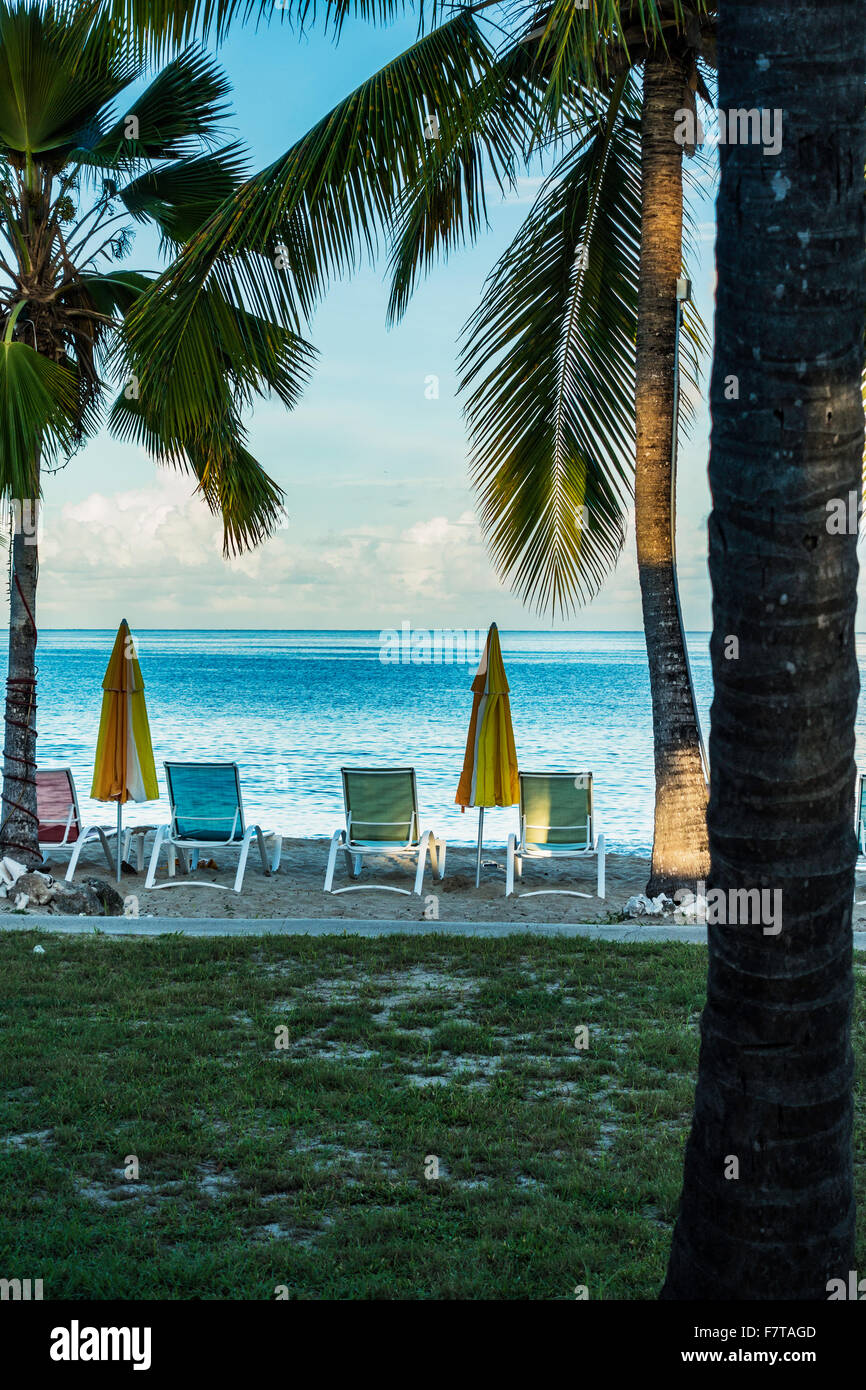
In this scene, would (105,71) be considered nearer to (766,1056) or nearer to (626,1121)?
(626,1121)

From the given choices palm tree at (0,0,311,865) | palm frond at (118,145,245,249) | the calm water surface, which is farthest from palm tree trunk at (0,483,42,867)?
the calm water surface

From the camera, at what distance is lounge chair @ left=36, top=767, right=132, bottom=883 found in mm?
9609

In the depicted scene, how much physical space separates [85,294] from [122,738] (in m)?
3.58

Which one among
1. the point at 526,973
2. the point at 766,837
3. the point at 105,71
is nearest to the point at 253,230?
the point at 105,71

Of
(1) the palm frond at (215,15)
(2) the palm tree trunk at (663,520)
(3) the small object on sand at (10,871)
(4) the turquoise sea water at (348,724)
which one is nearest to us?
(1) the palm frond at (215,15)

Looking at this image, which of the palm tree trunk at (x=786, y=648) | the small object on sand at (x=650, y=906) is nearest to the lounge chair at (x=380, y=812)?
the small object on sand at (x=650, y=906)

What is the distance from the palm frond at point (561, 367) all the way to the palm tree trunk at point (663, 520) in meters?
0.95

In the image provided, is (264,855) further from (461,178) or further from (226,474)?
(461,178)

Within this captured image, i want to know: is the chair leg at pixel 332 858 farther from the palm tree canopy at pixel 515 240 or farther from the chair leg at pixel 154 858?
the palm tree canopy at pixel 515 240

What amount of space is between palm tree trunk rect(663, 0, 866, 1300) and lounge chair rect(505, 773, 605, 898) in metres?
6.81

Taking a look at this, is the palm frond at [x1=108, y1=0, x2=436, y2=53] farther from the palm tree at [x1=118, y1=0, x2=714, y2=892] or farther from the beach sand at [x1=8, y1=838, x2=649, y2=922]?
the beach sand at [x1=8, y1=838, x2=649, y2=922]

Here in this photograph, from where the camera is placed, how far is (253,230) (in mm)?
6562

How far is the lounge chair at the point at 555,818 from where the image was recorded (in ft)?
29.1

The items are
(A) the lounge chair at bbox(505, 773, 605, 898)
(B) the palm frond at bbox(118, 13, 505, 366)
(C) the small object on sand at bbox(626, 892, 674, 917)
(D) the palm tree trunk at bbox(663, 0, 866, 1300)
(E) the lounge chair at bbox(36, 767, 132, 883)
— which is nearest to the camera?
(D) the palm tree trunk at bbox(663, 0, 866, 1300)
